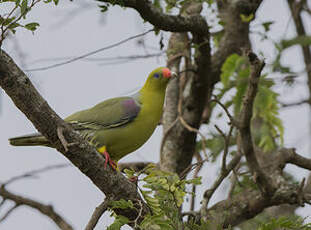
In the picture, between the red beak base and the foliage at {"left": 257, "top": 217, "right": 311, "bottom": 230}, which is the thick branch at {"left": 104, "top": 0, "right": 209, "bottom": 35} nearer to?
the red beak base

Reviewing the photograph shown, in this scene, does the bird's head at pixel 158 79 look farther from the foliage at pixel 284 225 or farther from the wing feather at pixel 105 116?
the foliage at pixel 284 225

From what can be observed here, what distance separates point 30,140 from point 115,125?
0.60 metres

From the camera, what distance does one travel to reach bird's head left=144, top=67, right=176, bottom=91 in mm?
4243

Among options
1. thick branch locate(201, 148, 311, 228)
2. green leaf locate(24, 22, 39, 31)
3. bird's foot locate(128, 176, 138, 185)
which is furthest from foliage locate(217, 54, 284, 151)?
green leaf locate(24, 22, 39, 31)

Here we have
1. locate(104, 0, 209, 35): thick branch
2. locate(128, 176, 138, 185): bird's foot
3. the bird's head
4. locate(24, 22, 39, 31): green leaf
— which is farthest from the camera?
the bird's head

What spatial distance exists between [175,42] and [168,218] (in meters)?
2.79

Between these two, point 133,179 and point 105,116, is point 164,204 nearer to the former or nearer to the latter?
point 133,179

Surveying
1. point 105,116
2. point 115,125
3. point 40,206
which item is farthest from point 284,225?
point 40,206

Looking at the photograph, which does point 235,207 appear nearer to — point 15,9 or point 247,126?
point 247,126

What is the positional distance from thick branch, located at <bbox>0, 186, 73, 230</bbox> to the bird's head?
1269 millimetres

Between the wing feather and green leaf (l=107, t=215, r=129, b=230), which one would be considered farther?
the wing feather

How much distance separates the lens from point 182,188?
8.35 ft

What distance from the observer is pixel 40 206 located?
3.66 m

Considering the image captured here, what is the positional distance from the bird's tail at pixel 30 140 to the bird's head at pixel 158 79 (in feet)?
3.60
